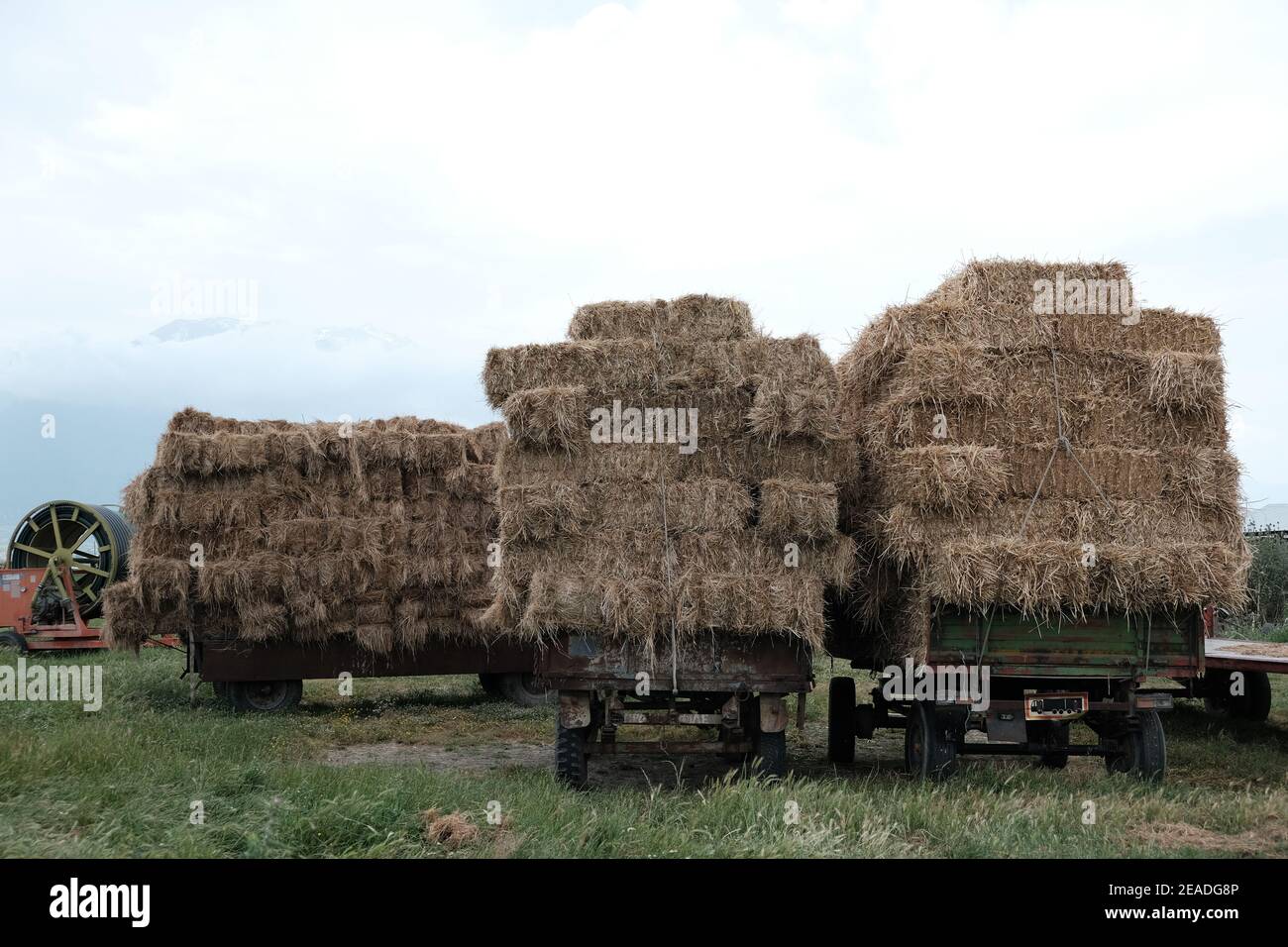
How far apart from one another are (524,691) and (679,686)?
21.2 feet

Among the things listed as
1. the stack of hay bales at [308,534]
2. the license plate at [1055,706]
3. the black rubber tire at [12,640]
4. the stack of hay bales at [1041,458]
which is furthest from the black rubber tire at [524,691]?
the black rubber tire at [12,640]

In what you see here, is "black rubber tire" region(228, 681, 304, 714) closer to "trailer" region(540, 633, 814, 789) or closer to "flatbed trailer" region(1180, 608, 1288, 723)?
"trailer" region(540, 633, 814, 789)

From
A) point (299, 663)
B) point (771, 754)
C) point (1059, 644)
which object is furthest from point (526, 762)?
point (1059, 644)

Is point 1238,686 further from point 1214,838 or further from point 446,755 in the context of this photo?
point 446,755

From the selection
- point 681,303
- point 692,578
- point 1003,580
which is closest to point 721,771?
point 692,578

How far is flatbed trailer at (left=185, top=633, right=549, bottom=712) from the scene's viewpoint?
1286 cm

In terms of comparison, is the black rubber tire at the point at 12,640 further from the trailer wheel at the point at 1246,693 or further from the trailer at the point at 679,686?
the trailer wheel at the point at 1246,693

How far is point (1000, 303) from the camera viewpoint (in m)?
8.99

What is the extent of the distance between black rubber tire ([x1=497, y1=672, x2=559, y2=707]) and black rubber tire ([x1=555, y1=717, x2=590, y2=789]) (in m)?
5.68

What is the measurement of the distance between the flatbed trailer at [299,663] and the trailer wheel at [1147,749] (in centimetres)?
666

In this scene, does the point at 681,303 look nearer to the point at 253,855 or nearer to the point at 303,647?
the point at 253,855

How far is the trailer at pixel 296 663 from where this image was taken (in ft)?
42.1

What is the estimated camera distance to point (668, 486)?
855 centimetres
